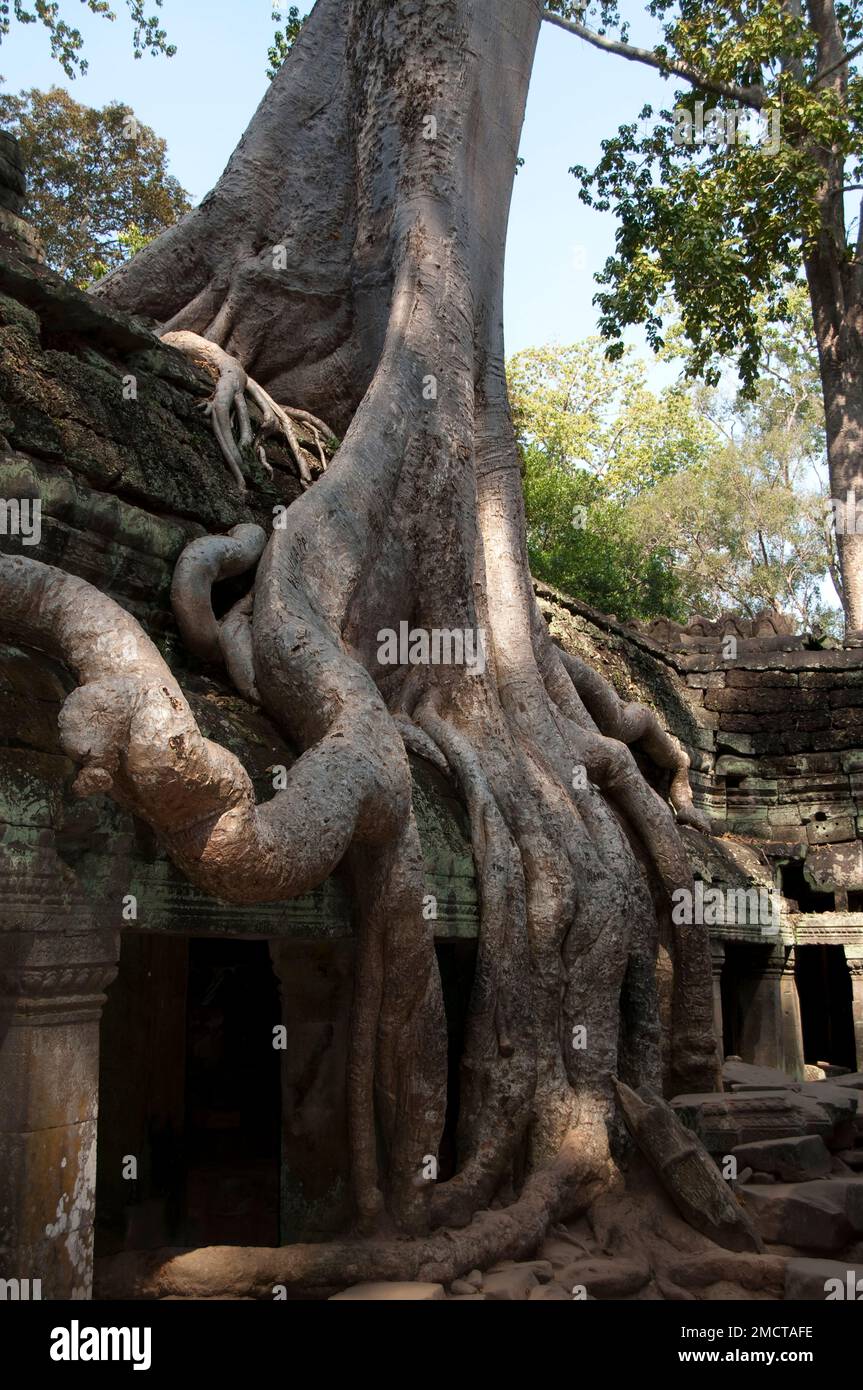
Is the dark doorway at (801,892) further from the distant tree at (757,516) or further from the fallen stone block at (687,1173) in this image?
the distant tree at (757,516)

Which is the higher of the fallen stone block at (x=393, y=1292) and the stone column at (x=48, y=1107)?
the stone column at (x=48, y=1107)

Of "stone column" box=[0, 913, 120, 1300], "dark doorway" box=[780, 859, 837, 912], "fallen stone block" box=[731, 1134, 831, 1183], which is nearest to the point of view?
"stone column" box=[0, 913, 120, 1300]

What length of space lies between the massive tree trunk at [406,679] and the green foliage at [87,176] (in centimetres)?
820

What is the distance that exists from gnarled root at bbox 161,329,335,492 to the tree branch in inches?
266

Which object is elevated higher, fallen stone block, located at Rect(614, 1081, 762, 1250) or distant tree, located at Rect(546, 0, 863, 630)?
distant tree, located at Rect(546, 0, 863, 630)

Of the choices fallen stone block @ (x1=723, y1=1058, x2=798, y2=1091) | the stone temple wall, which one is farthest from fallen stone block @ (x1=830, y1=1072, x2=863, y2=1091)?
the stone temple wall

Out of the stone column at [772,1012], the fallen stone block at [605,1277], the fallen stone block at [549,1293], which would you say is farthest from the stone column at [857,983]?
the fallen stone block at [549,1293]

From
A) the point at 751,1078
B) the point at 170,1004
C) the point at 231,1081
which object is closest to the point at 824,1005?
the point at 751,1078

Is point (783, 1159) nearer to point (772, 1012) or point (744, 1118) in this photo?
point (744, 1118)

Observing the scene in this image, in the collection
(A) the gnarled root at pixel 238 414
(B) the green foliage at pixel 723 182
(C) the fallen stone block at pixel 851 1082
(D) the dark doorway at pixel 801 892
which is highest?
(B) the green foliage at pixel 723 182

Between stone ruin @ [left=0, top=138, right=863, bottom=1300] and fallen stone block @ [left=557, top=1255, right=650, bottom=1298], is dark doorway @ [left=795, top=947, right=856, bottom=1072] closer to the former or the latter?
stone ruin @ [left=0, top=138, right=863, bottom=1300]

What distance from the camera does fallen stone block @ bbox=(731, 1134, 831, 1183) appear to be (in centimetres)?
490

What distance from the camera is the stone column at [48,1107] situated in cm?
275
